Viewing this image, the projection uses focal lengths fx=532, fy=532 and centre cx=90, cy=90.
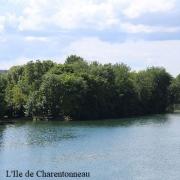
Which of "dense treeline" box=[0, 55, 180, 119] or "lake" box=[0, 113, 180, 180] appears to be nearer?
"lake" box=[0, 113, 180, 180]

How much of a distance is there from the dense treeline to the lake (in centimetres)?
1740

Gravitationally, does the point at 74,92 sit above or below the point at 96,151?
above

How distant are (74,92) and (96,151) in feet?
157

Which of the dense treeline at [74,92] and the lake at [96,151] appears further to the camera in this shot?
the dense treeline at [74,92]

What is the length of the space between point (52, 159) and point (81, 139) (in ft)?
51.7

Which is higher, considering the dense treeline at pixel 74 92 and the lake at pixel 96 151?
the dense treeline at pixel 74 92

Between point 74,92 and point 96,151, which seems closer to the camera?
point 96,151

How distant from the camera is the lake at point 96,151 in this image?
1745 inches

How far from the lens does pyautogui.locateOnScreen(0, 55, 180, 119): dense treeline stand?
100m

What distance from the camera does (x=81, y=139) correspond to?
65750 mm

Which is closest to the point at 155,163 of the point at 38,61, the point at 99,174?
the point at 99,174

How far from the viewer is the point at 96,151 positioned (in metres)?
55.2

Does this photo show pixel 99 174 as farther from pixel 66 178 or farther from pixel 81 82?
pixel 81 82

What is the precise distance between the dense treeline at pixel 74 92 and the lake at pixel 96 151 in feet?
57.1
